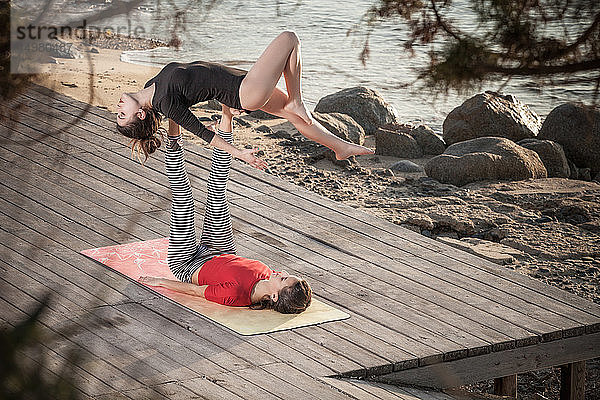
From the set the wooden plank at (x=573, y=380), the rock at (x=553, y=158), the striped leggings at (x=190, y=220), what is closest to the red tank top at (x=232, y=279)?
the striped leggings at (x=190, y=220)

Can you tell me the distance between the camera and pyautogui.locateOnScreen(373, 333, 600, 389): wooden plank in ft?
11.5

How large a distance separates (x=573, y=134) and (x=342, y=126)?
2.54 m

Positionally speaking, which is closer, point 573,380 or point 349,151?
point 349,151

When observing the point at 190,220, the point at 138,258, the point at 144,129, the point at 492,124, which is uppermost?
the point at 144,129

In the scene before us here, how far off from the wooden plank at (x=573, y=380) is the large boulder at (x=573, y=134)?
5.16 meters

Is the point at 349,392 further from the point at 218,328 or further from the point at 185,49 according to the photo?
the point at 185,49

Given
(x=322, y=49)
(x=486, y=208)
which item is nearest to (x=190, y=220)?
(x=486, y=208)

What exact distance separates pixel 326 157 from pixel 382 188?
0.98 metres

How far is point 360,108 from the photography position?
10328 mm

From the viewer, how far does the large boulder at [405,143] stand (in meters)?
9.41

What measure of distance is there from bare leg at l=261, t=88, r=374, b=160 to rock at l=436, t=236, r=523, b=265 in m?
2.35

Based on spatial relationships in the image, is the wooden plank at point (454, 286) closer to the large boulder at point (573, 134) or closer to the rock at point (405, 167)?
the rock at point (405, 167)

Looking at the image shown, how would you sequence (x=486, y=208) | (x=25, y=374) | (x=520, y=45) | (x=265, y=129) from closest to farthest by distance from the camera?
1. (x=25, y=374)
2. (x=520, y=45)
3. (x=486, y=208)
4. (x=265, y=129)

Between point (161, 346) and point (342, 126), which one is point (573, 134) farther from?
point (161, 346)
